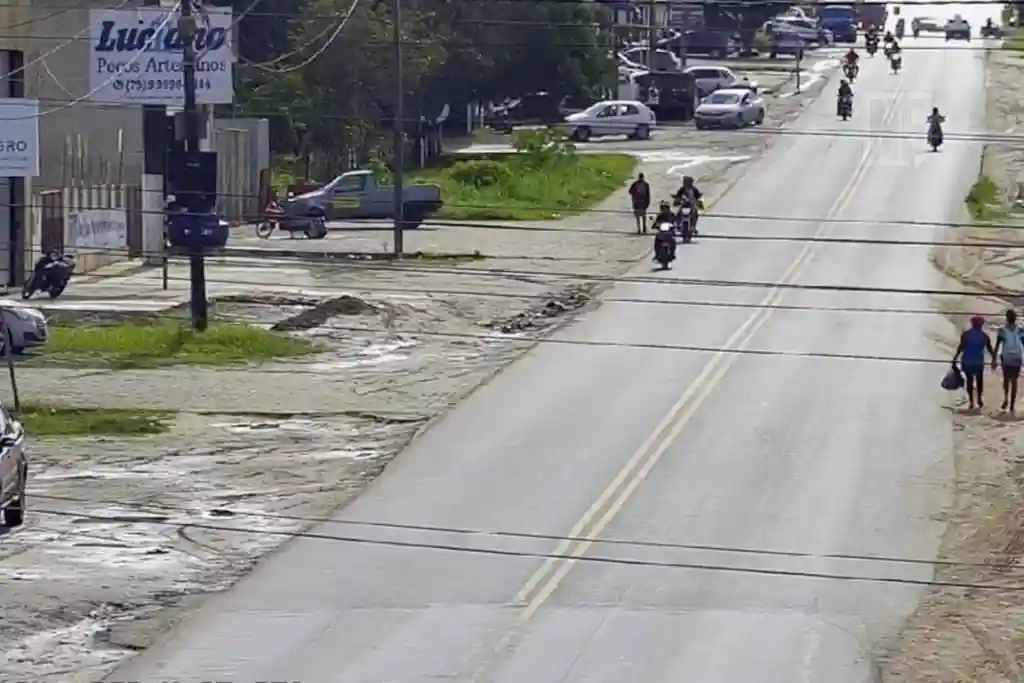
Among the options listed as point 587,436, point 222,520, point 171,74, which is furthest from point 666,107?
point 222,520

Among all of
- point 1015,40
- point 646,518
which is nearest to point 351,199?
point 646,518

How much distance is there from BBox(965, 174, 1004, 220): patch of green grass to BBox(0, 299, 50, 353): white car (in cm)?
2348

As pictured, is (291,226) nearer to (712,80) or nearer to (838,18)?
(712,80)

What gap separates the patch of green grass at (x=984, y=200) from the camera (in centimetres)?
5028

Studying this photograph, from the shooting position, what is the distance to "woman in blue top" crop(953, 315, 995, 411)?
28.2 m

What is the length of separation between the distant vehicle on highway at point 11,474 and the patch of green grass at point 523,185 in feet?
93.3

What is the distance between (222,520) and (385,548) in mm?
2496

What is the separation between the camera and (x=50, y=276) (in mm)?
40906

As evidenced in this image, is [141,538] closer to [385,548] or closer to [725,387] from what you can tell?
[385,548]

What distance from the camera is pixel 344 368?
33594 millimetres

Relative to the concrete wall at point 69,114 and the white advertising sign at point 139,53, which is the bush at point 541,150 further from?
the white advertising sign at point 139,53

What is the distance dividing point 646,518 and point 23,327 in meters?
15.9

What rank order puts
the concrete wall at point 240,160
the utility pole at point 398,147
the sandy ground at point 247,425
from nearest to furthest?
the sandy ground at point 247,425 → the utility pole at point 398,147 → the concrete wall at point 240,160

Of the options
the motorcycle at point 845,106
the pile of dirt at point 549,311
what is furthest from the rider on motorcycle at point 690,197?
the motorcycle at point 845,106
